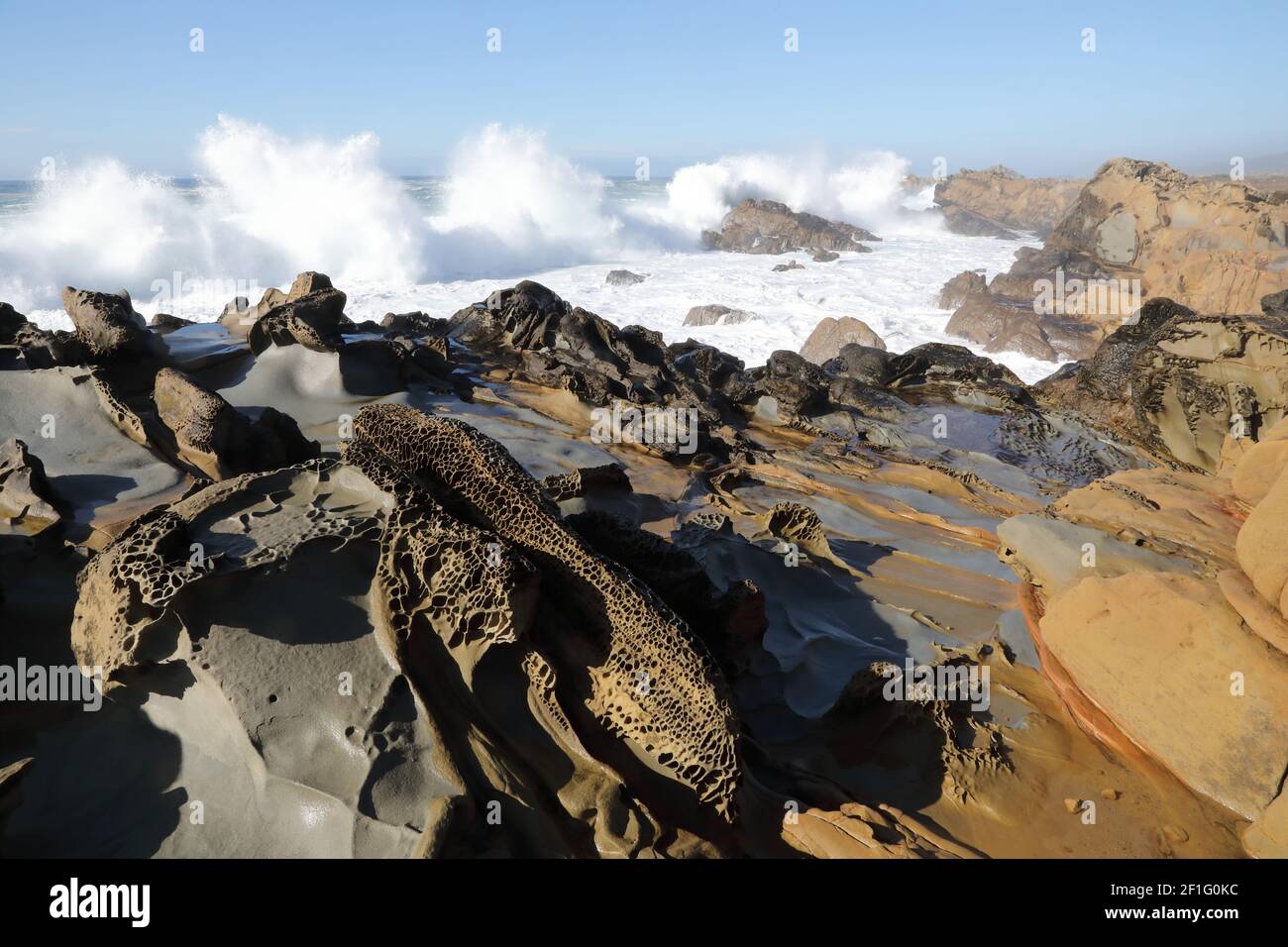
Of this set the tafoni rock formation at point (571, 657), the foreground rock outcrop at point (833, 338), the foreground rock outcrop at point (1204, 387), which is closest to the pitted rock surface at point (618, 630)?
the tafoni rock formation at point (571, 657)

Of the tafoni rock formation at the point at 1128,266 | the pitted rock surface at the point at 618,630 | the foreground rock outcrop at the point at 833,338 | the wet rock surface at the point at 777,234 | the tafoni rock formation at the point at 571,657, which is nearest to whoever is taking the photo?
the tafoni rock formation at the point at 571,657

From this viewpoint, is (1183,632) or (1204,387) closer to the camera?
(1183,632)

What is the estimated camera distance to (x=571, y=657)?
255cm

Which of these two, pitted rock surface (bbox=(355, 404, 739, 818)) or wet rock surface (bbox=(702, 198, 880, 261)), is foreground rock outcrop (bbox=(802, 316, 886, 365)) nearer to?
pitted rock surface (bbox=(355, 404, 739, 818))

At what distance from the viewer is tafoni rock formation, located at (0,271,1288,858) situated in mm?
2107

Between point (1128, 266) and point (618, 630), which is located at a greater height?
point (1128, 266)

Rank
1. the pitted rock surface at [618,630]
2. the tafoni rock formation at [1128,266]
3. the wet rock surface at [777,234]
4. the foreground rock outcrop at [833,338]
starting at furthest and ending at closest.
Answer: the wet rock surface at [777,234], the tafoni rock formation at [1128,266], the foreground rock outcrop at [833,338], the pitted rock surface at [618,630]

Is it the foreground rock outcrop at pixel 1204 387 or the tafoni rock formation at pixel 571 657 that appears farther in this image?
the foreground rock outcrop at pixel 1204 387

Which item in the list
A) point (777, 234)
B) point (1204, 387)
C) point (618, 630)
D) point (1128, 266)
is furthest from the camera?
point (777, 234)

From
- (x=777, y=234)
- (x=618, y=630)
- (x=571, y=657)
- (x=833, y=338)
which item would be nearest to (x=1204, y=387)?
(x=618, y=630)

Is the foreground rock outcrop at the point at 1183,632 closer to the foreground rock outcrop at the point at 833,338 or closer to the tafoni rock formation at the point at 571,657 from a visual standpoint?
the tafoni rock formation at the point at 571,657

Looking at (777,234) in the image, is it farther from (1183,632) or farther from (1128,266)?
(1183,632)

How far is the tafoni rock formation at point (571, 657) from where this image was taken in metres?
2.11
